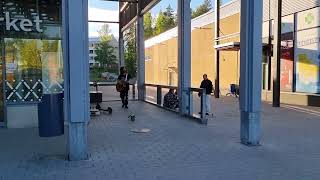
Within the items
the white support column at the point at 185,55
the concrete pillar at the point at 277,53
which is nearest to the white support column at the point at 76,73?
the white support column at the point at 185,55

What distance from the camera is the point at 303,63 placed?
58.6 ft

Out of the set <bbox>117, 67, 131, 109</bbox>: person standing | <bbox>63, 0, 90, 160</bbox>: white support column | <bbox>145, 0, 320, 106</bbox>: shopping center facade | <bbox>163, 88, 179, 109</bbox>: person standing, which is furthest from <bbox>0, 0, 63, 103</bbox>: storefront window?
<bbox>145, 0, 320, 106</bbox>: shopping center facade

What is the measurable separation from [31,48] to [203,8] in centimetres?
2156

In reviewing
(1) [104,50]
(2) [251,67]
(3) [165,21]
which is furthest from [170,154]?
(1) [104,50]

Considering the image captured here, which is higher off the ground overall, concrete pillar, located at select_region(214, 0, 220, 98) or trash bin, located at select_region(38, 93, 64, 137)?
concrete pillar, located at select_region(214, 0, 220, 98)

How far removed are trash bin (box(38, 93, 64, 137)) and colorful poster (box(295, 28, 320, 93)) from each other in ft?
43.6

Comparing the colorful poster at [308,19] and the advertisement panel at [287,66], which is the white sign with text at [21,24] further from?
the advertisement panel at [287,66]

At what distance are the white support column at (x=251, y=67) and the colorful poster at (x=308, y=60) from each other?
33.0 ft

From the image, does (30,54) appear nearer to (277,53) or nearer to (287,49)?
(277,53)

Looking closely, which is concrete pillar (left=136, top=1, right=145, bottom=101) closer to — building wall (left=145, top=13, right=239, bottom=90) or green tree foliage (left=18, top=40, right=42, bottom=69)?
building wall (left=145, top=13, right=239, bottom=90)

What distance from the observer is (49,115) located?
22.6ft

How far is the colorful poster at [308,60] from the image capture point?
55.4 ft

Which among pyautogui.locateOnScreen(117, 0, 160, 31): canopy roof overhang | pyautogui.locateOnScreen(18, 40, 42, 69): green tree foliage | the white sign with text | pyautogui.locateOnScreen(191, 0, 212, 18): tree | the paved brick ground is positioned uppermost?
pyautogui.locateOnScreen(191, 0, 212, 18): tree

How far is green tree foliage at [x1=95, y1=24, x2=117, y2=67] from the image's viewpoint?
55.9 metres
